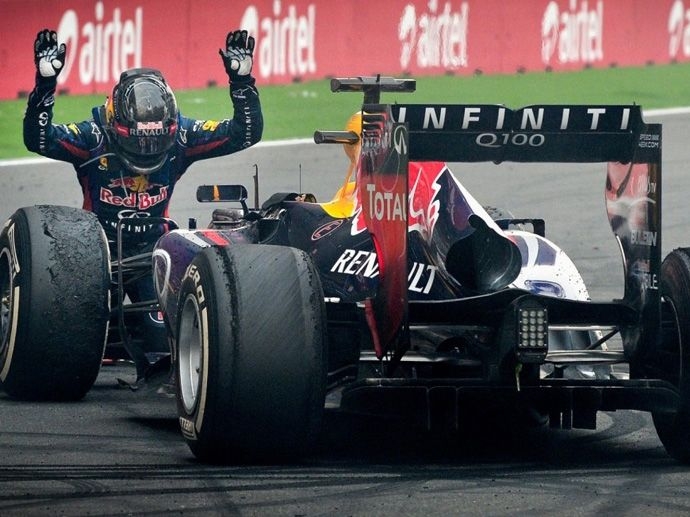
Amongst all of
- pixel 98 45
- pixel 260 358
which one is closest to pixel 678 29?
pixel 98 45

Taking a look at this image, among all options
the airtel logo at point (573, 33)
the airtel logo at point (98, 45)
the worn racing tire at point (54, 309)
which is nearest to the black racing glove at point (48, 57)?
the worn racing tire at point (54, 309)

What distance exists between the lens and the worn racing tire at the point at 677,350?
7.23m

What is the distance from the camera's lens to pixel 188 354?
7.46 meters

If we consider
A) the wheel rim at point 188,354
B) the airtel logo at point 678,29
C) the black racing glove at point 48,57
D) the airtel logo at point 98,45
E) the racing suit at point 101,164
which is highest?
the airtel logo at point 678,29

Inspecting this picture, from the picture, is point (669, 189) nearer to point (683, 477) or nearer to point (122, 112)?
point (122, 112)

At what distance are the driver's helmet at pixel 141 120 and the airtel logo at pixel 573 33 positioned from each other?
12028 mm

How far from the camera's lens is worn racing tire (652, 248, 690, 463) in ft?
23.7

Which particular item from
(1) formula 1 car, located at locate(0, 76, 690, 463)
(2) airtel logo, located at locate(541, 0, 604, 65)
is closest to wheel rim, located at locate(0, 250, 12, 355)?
(1) formula 1 car, located at locate(0, 76, 690, 463)

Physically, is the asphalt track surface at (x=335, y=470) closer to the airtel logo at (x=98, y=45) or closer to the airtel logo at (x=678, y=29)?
the airtel logo at (x=98, y=45)

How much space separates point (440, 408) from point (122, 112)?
421 centimetres

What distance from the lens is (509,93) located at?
21.4m

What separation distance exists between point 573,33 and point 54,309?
48.2 feet

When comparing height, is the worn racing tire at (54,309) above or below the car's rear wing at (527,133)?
below

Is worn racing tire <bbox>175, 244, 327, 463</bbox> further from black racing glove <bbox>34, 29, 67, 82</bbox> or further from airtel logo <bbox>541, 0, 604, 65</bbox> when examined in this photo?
airtel logo <bbox>541, 0, 604, 65</bbox>
